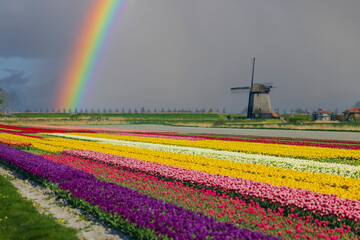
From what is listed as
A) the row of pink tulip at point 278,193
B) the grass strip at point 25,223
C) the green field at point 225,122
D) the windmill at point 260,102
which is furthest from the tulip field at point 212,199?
the windmill at point 260,102

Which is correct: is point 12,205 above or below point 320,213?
below

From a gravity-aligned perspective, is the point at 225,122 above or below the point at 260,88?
below

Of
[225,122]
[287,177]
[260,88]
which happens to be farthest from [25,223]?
[260,88]

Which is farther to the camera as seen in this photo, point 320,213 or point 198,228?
point 320,213

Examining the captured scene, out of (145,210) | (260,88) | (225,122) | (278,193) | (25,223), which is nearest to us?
(145,210)

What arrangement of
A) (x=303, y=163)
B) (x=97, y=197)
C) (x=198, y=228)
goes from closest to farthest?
(x=198, y=228) < (x=97, y=197) < (x=303, y=163)

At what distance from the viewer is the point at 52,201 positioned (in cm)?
1094

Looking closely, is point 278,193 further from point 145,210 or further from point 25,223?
point 25,223

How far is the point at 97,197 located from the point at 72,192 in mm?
1619

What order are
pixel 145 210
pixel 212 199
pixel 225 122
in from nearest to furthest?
pixel 145 210
pixel 212 199
pixel 225 122

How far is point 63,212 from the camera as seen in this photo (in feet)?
32.0

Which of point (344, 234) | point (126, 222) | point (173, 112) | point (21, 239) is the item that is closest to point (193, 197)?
point (126, 222)

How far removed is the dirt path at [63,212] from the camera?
26.1 ft

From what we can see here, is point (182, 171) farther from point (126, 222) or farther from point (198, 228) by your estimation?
point (198, 228)
